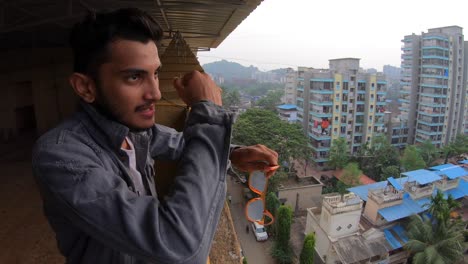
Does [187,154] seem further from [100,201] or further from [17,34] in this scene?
[17,34]

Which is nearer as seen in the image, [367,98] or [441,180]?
[441,180]

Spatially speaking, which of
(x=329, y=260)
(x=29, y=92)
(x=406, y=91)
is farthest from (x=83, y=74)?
(x=406, y=91)

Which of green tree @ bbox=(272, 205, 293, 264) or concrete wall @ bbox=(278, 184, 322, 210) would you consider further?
concrete wall @ bbox=(278, 184, 322, 210)

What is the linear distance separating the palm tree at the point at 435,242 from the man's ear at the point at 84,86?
10253 mm

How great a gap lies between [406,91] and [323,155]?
30.0 ft

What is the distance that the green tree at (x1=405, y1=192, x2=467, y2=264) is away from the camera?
836 cm

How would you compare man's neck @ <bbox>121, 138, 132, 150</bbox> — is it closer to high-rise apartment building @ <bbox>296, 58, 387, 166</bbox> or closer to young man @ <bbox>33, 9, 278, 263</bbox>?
young man @ <bbox>33, 9, 278, 263</bbox>

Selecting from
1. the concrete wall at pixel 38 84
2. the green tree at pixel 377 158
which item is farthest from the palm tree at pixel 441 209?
the concrete wall at pixel 38 84

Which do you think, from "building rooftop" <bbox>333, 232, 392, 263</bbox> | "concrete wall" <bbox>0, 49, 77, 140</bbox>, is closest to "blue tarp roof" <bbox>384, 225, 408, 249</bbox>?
"building rooftop" <bbox>333, 232, 392, 263</bbox>

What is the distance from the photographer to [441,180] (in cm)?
1240

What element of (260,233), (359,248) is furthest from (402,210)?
(260,233)

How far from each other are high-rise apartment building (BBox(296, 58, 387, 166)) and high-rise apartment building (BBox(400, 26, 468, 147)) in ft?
12.8

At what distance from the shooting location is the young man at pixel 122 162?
0.54 metres

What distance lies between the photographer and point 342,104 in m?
19.0
